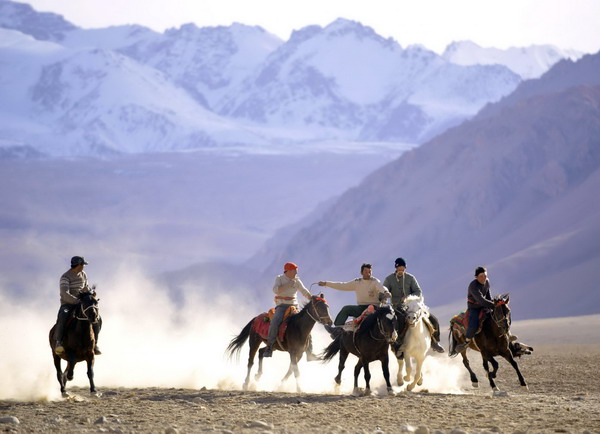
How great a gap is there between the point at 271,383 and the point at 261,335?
2.23 m

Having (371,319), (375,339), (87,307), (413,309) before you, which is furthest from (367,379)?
(87,307)

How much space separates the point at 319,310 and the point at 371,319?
45.9 inches

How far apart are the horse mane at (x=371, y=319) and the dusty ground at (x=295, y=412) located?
4.01 feet

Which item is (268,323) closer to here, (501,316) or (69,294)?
(501,316)

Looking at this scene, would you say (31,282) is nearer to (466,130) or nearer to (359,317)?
(466,130)

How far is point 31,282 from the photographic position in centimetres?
14838

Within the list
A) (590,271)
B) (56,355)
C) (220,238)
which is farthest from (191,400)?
(220,238)

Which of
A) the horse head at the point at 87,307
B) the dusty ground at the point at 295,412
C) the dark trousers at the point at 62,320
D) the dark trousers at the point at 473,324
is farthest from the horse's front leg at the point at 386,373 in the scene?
the dark trousers at the point at 62,320

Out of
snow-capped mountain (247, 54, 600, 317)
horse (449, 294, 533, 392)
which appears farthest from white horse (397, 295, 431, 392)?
snow-capped mountain (247, 54, 600, 317)

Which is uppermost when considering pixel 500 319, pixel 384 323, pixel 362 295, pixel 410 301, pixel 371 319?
pixel 362 295

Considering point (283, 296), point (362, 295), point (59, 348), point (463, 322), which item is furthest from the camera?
point (283, 296)

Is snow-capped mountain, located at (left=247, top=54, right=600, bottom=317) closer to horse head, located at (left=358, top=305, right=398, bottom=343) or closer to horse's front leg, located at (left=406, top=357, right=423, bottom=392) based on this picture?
horse's front leg, located at (left=406, top=357, right=423, bottom=392)

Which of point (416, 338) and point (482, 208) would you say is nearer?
point (416, 338)

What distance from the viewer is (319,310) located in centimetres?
2125
